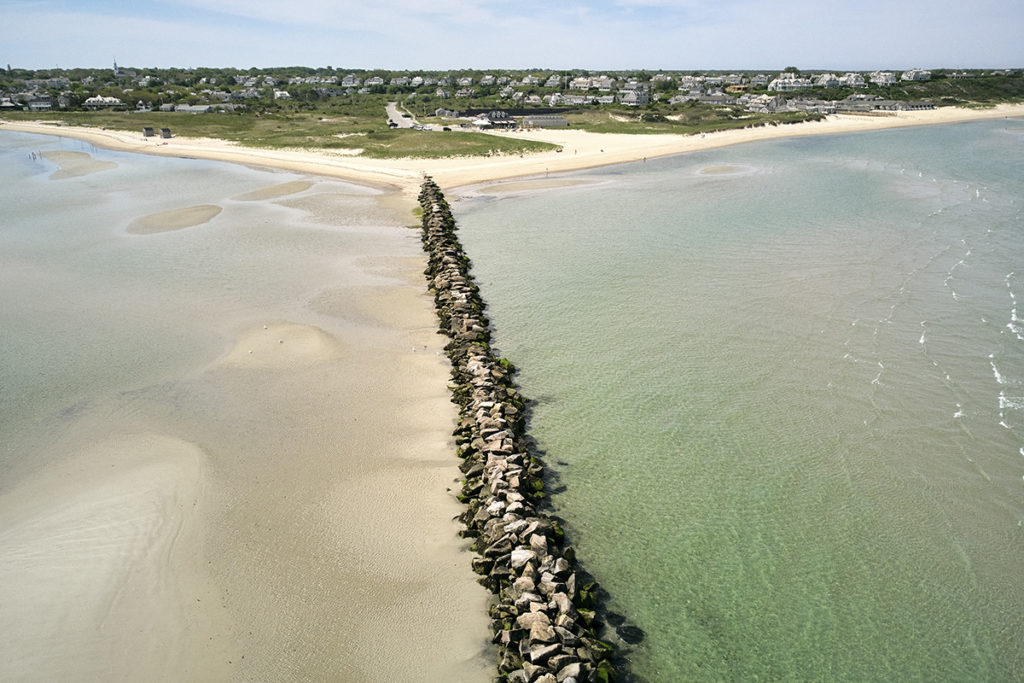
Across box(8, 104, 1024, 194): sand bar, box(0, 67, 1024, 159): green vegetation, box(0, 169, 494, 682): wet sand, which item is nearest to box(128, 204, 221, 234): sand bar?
box(8, 104, 1024, 194): sand bar

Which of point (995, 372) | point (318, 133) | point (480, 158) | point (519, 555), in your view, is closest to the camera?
point (519, 555)

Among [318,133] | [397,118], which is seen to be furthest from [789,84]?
[318,133]

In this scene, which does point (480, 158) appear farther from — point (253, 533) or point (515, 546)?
point (515, 546)

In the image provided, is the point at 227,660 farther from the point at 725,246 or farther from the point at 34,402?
the point at 725,246

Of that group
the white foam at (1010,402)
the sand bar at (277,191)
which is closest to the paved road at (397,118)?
the sand bar at (277,191)

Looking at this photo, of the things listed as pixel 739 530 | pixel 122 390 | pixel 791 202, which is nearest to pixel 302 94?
pixel 791 202

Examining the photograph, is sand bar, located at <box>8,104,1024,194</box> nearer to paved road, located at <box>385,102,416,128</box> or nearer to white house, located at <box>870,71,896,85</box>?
paved road, located at <box>385,102,416,128</box>
